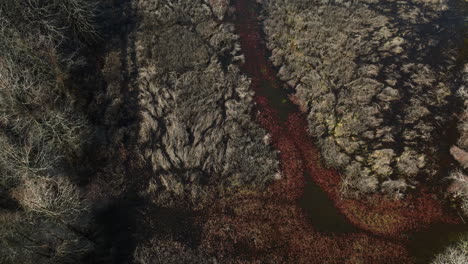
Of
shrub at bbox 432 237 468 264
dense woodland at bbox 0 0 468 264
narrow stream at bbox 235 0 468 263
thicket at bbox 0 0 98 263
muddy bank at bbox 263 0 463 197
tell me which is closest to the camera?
thicket at bbox 0 0 98 263

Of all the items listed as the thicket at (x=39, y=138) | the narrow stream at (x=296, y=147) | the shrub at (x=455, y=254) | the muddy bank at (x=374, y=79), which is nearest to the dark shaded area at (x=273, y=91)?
the narrow stream at (x=296, y=147)

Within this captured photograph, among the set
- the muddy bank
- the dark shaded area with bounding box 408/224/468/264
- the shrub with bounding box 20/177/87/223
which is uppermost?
the muddy bank

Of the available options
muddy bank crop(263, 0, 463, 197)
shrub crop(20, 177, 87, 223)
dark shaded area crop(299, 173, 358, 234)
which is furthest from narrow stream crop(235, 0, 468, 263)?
shrub crop(20, 177, 87, 223)

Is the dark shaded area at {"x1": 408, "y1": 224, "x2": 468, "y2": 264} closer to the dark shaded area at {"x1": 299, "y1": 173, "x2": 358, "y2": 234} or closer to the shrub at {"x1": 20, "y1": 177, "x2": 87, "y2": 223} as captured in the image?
the dark shaded area at {"x1": 299, "y1": 173, "x2": 358, "y2": 234}

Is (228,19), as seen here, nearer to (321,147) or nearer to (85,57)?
(85,57)

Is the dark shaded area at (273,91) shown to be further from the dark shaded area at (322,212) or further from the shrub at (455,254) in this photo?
the shrub at (455,254)

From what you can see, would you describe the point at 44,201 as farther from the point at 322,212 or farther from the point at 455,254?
the point at 455,254
